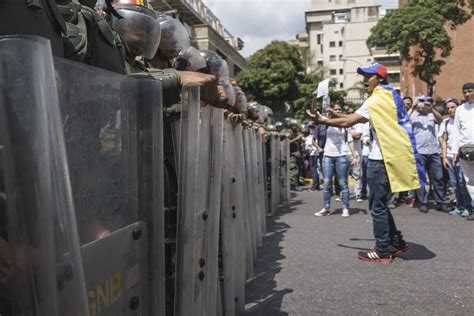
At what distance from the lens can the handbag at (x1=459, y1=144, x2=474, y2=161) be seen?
253 inches

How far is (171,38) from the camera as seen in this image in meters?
3.17

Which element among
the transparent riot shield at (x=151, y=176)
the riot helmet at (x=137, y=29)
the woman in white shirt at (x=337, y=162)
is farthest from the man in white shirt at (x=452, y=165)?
the transparent riot shield at (x=151, y=176)

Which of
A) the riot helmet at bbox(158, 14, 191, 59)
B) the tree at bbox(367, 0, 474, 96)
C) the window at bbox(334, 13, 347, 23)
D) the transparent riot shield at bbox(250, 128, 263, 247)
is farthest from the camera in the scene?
the window at bbox(334, 13, 347, 23)

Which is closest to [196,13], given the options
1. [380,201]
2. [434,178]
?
[434,178]

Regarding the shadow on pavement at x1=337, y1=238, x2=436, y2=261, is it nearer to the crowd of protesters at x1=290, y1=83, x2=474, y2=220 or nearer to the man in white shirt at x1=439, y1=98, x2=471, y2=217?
the crowd of protesters at x1=290, y1=83, x2=474, y2=220

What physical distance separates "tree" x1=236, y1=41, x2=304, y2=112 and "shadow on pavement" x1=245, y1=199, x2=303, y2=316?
80.2ft

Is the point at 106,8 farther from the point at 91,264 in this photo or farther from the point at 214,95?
the point at 91,264

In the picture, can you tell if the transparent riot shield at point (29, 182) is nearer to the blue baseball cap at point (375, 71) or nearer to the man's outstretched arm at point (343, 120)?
the man's outstretched arm at point (343, 120)

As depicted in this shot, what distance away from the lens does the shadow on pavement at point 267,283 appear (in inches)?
152

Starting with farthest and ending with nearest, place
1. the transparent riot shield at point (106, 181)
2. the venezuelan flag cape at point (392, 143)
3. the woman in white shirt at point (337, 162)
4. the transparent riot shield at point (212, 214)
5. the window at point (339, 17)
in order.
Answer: the window at point (339, 17)
the woman in white shirt at point (337, 162)
the venezuelan flag cape at point (392, 143)
the transparent riot shield at point (212, 214)
the transparent riot shield at point (106, 181)

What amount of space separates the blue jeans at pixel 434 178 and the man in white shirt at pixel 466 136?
3.74 ft

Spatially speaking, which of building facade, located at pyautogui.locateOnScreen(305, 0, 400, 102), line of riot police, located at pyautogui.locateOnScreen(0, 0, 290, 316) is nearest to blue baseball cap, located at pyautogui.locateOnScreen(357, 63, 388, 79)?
line of riot police, located at pyautogui.locateOnScreen(0, 0, 290, 316)

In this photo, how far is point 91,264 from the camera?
1259 mm

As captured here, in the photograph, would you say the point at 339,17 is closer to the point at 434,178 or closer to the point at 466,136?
the point at 434,178
